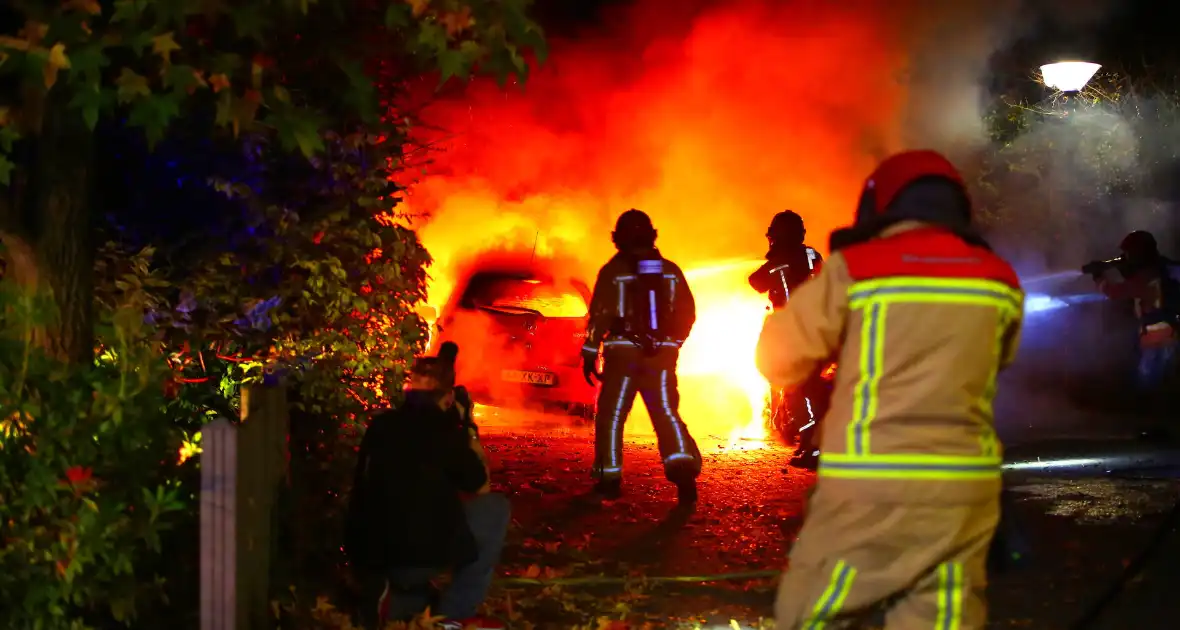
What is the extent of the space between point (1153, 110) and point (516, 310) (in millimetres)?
12646

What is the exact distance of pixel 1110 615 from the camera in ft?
17.6

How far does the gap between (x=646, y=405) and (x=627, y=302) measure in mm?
676

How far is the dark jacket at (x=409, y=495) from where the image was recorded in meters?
4.53

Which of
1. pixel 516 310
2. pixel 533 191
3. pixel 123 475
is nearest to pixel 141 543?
pixel 123 475

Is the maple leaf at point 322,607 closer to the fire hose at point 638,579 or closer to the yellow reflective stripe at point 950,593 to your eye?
the fire hose at point 638,579

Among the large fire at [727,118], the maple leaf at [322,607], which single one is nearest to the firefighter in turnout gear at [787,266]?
the maple leaf at [322,607]

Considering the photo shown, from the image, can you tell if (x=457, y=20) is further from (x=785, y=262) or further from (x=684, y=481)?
(x=785, y=262)

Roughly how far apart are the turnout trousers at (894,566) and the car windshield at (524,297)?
8.40m

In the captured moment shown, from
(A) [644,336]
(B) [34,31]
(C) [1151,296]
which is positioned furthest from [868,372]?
(C) [1151,296]

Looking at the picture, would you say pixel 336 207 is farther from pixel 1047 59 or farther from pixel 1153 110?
pixel 1153 110

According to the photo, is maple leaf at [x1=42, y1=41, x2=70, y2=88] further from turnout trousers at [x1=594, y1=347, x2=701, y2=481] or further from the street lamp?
the street lamp

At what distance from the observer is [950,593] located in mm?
3029

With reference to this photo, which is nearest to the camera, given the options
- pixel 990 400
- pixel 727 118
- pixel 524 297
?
pixel 990 400

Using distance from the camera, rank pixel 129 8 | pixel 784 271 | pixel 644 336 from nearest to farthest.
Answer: pixel 129 8
pixel 644 336
pixel 784 271
